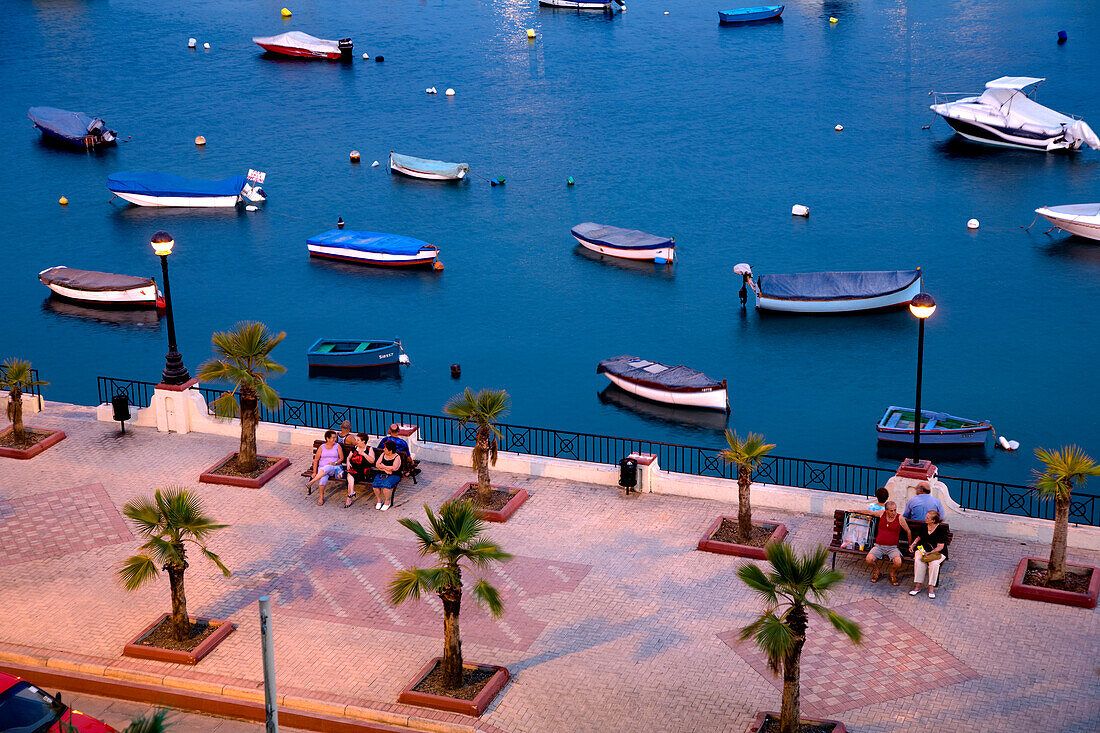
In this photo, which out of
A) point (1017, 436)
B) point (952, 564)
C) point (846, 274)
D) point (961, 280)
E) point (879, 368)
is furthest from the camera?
point (961, 280)

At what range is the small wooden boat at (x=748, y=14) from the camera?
327 feet

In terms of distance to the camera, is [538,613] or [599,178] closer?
[538,613]

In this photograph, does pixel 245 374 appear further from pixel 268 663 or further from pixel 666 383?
pixel 666 383

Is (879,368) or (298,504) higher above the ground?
(298,504)

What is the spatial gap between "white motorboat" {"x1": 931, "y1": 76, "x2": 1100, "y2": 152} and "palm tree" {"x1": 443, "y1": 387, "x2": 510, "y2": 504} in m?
54.0

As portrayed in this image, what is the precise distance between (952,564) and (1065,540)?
2.17 meters

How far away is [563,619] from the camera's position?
21219mm

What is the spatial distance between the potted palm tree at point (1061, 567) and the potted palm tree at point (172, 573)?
13.3 meters

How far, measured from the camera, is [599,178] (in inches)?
2648

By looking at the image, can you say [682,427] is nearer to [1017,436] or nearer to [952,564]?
[1017,436]

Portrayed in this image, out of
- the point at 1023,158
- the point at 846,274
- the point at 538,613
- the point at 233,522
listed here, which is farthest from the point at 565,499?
the point at 1023,158

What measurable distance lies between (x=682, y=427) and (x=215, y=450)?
2021 centimetres

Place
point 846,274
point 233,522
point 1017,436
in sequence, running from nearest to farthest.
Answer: point 233,522 < point 1017,436 < point 846,274

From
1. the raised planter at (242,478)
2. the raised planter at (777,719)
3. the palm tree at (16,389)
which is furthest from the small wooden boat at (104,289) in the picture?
the raised planter at (777,719)
